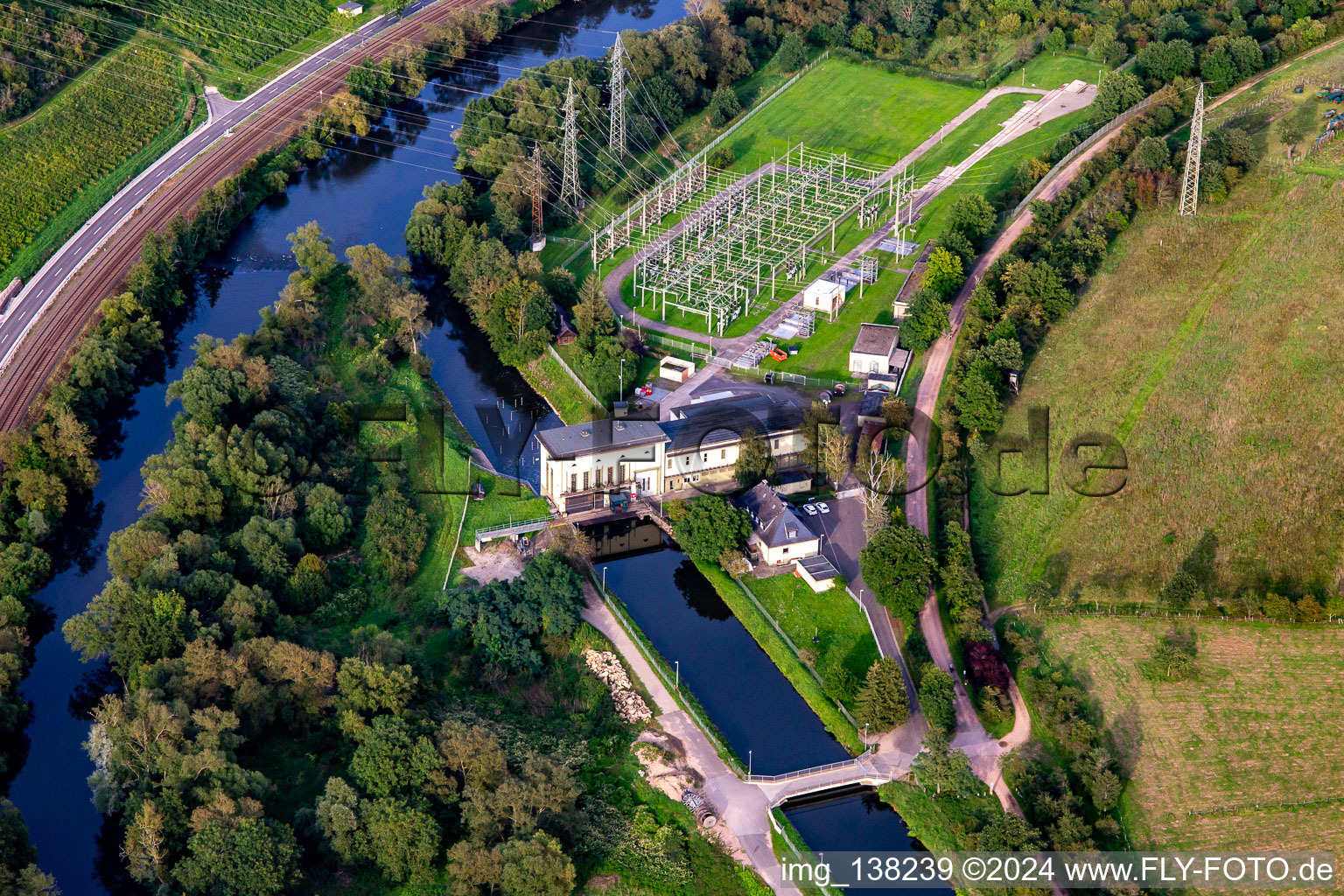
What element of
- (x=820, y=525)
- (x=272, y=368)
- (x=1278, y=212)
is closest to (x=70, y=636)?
(x=272, y=368)

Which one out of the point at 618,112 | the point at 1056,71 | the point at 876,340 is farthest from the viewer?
the point at 1056,71

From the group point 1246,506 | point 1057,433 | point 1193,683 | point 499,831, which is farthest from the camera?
point 1057,433

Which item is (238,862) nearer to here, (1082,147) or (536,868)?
(536,868)

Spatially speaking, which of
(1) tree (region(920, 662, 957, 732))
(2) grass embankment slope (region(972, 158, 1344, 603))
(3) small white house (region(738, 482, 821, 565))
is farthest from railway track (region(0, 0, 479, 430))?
(2) grass embankment slope (region(972, 158, 1344, 603))

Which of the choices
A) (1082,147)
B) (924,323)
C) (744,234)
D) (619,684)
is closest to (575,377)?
(744,234)

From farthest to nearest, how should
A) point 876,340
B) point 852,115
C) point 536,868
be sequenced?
point 852,115 < point 876,340 < point 536,868

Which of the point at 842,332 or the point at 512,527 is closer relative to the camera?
the point at 512,527

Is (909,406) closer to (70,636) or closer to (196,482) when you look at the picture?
(196,482)
